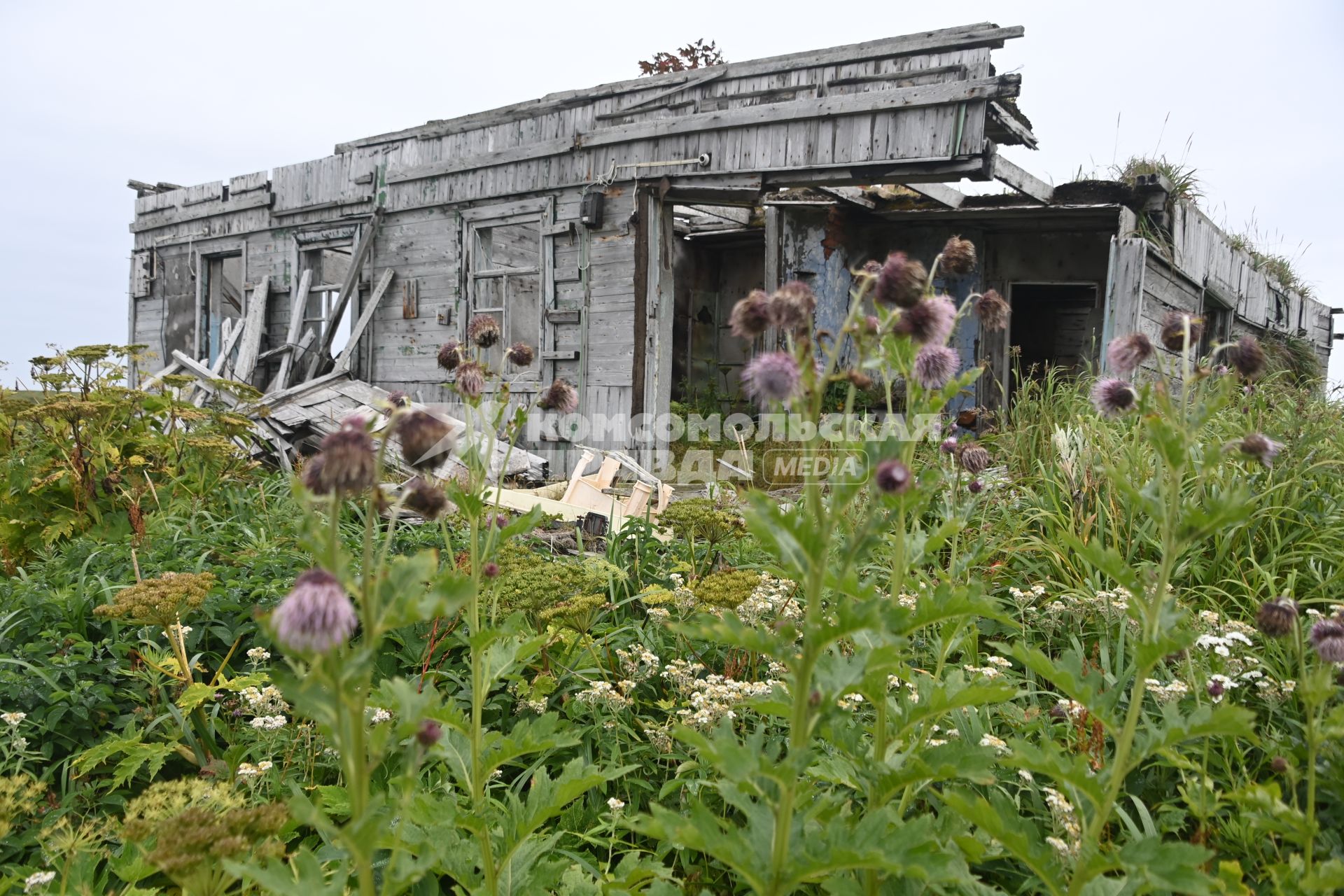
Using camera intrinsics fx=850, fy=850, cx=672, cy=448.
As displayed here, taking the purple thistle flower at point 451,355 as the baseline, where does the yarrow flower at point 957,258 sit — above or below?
above

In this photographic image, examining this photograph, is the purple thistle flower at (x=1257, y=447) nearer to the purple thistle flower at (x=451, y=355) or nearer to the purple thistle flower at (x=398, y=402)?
the purple thistle flower at (x=398, y=402)

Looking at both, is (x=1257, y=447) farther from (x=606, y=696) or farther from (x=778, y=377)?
(x=606, y=696)

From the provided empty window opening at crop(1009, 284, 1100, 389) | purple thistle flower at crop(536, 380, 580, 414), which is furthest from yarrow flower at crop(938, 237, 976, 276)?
empty window opening at crop(1009, 284, 1100, 389)

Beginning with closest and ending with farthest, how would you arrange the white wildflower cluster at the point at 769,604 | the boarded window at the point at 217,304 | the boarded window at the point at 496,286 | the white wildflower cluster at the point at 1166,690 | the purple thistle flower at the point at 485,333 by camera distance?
the white wildflower cluster at the point at 1166,690
the purple thistle flower at the point at 485,333
the white wildflower cluster at the point at 769,604
the boarded window at the point at 496,286
the boarded window at the point at 217,304

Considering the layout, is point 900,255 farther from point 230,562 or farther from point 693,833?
point 230,562

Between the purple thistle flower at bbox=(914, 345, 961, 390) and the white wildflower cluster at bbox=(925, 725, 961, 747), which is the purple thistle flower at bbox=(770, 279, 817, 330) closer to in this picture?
the purple thistle flower at bbox=(914, 345, 961, 390)

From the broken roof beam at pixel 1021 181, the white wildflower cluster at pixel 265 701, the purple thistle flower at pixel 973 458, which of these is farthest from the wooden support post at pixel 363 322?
the purple thistle flower at pixel 973 458

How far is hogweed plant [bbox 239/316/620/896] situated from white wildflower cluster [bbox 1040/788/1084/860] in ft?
3.44

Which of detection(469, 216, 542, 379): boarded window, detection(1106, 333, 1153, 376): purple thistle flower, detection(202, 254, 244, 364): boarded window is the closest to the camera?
detection(1106, 333, 1153, 376): purple thistle flower

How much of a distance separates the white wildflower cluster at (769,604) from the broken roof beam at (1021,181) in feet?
18.3

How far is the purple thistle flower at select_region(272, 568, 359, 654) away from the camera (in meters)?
1.24

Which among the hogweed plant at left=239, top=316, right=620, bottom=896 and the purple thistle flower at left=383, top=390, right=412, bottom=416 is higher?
the purple thistle flower at left=383, top=390, right=412, bottom=416

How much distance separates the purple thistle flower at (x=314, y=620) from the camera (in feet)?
4.07

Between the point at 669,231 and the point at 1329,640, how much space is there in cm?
837
